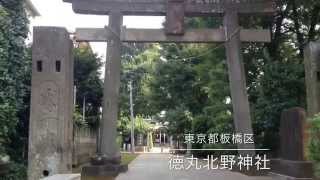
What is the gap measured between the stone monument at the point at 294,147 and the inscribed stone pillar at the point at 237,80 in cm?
367

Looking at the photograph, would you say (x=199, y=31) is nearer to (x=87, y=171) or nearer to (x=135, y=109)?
(x=87, y=171)

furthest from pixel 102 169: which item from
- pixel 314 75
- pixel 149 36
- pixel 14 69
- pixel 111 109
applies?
pixel 314 75

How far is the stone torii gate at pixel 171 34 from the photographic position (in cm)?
2116

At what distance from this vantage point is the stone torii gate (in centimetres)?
2116

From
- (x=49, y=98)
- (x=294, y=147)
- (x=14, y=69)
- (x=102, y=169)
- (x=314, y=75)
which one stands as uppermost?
(x=14, y=69)

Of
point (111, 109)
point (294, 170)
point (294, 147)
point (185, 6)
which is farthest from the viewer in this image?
point (185, 6)

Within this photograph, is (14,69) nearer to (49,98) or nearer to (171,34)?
(49,98)

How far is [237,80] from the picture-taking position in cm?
2152

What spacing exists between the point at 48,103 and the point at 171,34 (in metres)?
6.43

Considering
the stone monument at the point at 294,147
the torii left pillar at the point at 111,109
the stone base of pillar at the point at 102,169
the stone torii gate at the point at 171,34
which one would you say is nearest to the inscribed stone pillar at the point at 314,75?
the stone torii gate at the point at 171,34

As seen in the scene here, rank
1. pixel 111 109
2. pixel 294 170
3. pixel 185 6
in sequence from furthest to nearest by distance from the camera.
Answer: pixel 185 6 < pixel 111 109 < pixel 294 170

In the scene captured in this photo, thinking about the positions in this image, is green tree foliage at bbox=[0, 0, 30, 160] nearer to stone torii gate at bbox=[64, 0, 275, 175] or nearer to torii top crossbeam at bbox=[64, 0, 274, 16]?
stone torii gate at bbox=[64, 0, 275, 175]

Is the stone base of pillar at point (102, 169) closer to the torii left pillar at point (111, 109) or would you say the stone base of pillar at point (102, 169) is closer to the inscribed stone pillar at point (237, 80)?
the torii left pillar at point (111, 109)

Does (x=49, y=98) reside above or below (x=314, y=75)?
below
